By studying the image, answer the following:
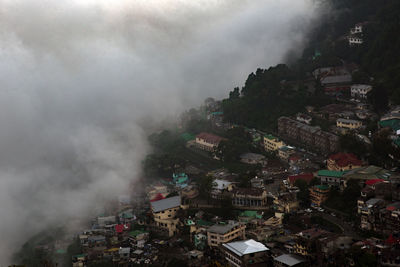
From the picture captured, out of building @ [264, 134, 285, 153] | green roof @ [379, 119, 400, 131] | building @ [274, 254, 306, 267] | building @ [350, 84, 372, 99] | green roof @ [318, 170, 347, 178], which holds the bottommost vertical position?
building @ [274, 254, 306, 267]

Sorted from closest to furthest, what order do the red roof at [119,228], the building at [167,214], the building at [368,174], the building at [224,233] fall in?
the building at [224,233], the building at [368,174], the building at [167,214], the red roof at [119,228]

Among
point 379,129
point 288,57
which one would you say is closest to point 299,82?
point 288,57

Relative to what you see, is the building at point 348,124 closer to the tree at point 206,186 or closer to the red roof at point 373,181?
the red roof at point 373,181

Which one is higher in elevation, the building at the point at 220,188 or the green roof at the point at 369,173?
the green roof at the point at 369,173

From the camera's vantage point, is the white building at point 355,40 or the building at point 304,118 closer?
the building at point 304,118

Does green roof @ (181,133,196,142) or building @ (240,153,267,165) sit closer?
building @ (240,153,267,165)

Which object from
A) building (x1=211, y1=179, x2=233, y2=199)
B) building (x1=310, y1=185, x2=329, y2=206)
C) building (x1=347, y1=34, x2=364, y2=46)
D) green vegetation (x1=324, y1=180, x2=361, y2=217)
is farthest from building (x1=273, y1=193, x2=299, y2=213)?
building (x1=347, y1=34, x2=364, y2=46)

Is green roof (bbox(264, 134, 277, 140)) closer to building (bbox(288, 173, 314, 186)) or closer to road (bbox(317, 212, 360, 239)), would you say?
building (bbox(288, 173, 314, 186))

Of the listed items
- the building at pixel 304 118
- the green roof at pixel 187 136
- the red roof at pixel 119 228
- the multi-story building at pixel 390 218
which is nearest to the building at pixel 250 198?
the red roof at pixel 119 228
